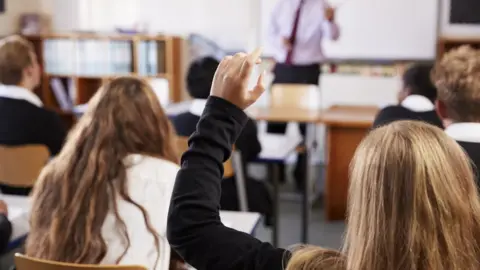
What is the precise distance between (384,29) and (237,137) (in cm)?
513

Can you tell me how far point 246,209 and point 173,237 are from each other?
2.19m

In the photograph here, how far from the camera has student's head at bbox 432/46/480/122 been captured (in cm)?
205

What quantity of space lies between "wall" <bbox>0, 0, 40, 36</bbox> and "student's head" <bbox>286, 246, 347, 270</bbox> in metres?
5.11

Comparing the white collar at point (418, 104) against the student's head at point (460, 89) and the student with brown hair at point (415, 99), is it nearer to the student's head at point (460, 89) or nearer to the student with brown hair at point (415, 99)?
the student with brown hair at point (415, 99)

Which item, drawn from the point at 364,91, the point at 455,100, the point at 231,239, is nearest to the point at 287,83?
the point at 364,91

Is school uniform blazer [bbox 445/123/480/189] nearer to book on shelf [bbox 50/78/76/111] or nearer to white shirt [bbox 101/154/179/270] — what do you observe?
white shirt [bbox 101/154/179/270]

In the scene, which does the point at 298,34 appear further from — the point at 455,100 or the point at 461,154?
the point at 461,154

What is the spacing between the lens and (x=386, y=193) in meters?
0.84

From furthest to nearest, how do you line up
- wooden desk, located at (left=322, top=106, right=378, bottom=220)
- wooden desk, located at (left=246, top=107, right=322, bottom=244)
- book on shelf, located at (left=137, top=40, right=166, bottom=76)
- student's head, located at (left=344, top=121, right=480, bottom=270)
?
1. book on shelf, located at (left=137, top=40, right=166, bottom=76)
2. wooden desk, located at (left=322, top=106, right=378, bottom=220)
3. wooden desk, located at (left=246, top=107, right=322, bottom=244)
4. student's head, located at (left=344, top=121, right=480, bottom=270)

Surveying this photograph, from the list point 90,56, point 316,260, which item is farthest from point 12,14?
point 316,260

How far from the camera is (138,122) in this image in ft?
6.23

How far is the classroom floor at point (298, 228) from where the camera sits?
12.7 ft

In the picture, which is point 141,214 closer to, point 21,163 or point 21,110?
point 21,163

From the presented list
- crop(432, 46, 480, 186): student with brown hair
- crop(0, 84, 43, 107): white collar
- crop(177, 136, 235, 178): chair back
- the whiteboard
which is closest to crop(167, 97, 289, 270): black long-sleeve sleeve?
crop(432, 46, 480, 186): student with brown hair
